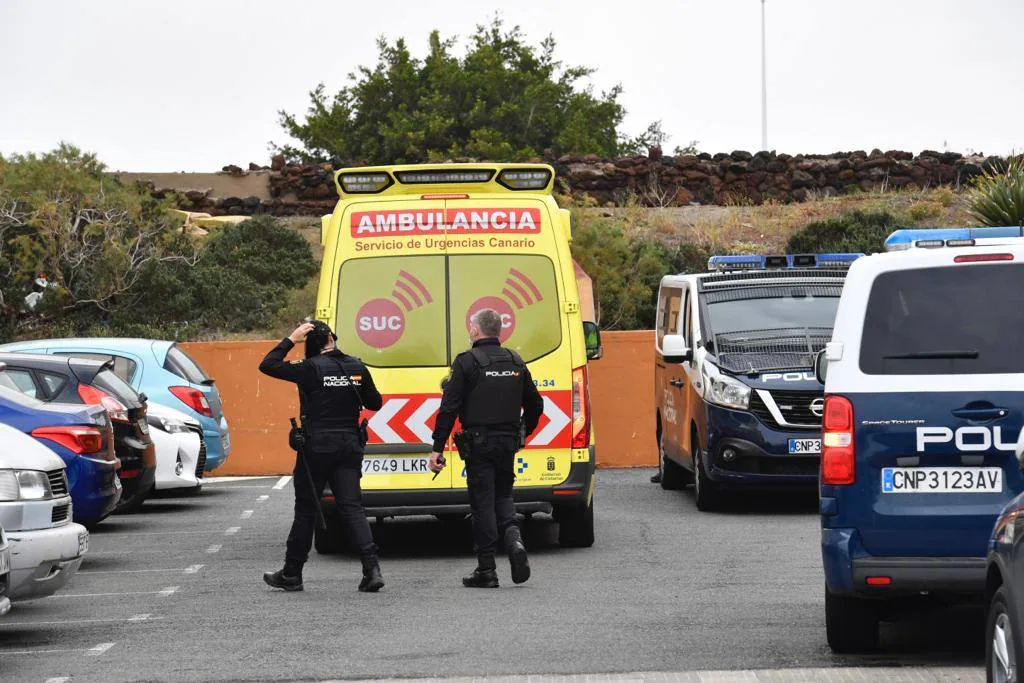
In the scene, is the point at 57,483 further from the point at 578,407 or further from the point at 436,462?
the point at 578,407

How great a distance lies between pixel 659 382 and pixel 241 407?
6223 millimetres

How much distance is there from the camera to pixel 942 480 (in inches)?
312

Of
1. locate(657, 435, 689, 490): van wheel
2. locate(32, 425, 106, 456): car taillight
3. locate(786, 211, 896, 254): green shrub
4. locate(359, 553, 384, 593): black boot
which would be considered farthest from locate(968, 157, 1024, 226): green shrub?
locate(786, 211, 896, 254): green shrub

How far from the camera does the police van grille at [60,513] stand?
9.88 m

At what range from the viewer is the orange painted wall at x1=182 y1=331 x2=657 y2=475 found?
22.8 metres

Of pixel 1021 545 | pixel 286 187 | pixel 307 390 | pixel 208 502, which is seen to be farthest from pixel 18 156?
pixel 1021 545

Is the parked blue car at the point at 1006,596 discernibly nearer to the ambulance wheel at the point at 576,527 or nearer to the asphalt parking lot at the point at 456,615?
the asphalt parking lot at the point at 456,615

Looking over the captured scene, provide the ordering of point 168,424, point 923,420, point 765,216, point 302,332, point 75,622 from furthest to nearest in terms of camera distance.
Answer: point 765,216 → point 168,424 → point 302,332 → point 75,622 → point 923,420

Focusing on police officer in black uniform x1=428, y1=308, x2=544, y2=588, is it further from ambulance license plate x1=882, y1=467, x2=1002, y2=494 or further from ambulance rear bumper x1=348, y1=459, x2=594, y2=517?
Answer: ambulance license plate x1=882, y1=467, x2=1002, y2=494

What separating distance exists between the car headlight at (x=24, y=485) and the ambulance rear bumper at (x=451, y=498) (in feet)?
11.1

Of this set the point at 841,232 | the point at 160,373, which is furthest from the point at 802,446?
the point at 841,232

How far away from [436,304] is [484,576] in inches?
94.8

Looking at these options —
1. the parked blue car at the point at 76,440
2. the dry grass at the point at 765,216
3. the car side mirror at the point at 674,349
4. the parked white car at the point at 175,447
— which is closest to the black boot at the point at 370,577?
the parked blue car at the point at 76,440

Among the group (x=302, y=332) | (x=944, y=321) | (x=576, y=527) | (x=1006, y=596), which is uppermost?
(x=944, y=321)
